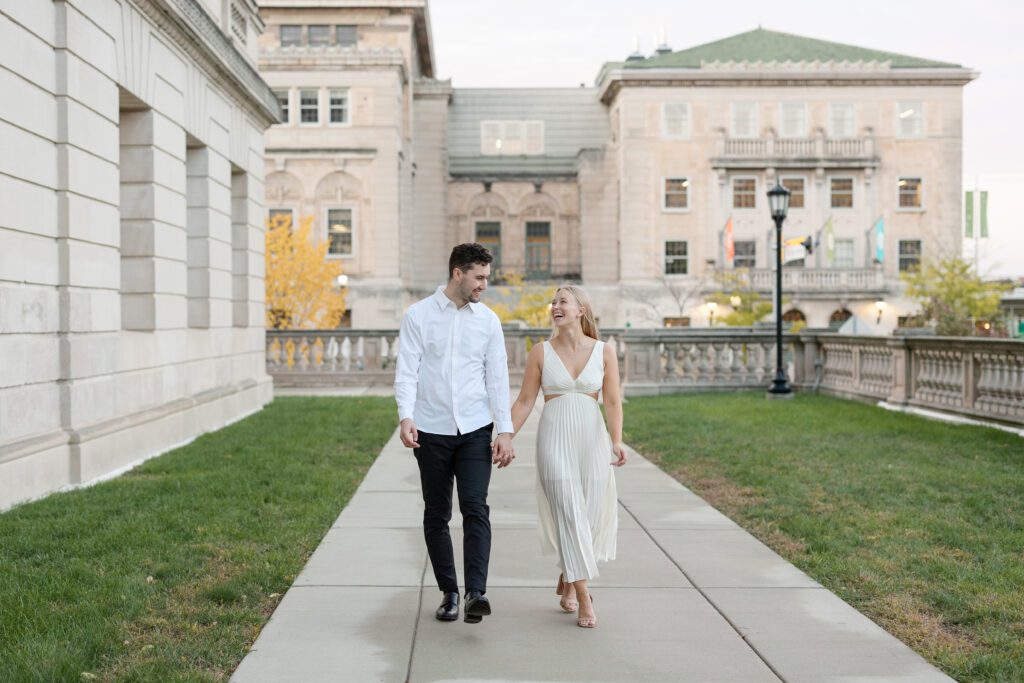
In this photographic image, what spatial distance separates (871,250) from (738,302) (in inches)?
446

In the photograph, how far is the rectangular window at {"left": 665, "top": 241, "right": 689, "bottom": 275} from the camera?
57.0m

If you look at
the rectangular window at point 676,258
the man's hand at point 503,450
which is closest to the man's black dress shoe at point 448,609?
the man's hand at point 503,450

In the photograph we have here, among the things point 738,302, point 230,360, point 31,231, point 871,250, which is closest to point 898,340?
point 230,360

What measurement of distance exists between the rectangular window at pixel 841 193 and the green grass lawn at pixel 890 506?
41598mm

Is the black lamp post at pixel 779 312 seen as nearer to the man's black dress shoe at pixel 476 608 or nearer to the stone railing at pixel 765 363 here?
the stone railing at pixel 765 363

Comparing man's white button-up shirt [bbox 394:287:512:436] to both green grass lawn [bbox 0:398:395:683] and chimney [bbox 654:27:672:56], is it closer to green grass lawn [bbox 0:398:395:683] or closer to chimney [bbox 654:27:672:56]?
green grass lawn [bbox 0:398:395:683]

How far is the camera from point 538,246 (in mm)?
63531

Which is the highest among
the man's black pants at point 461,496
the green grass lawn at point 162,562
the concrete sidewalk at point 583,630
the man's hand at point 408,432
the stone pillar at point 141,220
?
the stone pillar at point 141,220

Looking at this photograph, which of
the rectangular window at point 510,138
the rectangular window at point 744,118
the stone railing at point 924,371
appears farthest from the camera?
the rectangular window at point 510,138

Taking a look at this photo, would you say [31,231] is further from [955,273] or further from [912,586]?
[955,273]

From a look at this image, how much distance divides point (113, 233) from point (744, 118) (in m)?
49.1

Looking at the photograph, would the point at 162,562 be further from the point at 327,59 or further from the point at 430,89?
the point at 430,89

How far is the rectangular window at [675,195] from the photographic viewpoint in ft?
187

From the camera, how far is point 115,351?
12.1 meters
